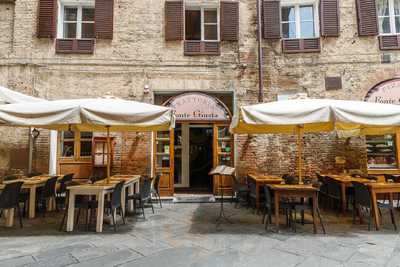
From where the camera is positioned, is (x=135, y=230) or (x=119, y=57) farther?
(x=119, y=57)

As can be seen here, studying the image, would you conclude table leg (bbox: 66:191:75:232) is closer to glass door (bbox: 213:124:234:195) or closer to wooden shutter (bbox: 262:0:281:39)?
glass door (bbox: 213:124:234:195)

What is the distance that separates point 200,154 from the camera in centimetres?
1138

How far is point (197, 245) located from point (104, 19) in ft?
25.7

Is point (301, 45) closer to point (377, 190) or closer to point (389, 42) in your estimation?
point (389, 42)

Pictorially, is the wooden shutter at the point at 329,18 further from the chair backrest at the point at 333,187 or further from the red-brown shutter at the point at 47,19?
the red-brown shutter at the point at 47,19

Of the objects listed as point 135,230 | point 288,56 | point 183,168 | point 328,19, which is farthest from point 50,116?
point 328,19

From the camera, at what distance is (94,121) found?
462 cm

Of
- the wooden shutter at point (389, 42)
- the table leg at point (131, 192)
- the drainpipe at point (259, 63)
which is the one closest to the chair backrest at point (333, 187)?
the drainpipe at point (259, 63)

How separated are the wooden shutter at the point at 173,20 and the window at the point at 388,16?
262 inches

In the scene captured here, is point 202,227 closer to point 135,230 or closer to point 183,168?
point 135,230

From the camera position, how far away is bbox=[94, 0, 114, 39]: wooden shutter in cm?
885

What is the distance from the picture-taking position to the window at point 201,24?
30.8 feet

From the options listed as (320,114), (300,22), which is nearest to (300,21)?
(300,22)

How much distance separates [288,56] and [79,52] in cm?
691
